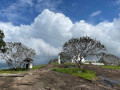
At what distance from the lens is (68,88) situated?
16.6 meters

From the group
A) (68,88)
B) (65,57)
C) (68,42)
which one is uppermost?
(68,42)

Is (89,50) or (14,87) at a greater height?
(89,50)

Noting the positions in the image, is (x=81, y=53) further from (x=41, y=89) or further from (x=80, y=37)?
(x=41, y=89)

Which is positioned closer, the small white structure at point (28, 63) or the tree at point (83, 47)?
the tree at point (83, 47)

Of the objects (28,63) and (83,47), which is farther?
(28,63)

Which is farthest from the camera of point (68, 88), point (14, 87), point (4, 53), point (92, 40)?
point (4, 53)

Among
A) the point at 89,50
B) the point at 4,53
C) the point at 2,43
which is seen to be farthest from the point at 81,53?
the point at 4,53

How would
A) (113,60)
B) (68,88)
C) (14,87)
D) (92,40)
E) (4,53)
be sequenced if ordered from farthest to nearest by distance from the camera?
(113,60), (4,53), (92,40), (68,88), (14,87)

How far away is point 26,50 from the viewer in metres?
56.6

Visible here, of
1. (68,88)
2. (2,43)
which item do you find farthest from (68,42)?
(2,43)

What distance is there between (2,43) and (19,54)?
29.3 feet

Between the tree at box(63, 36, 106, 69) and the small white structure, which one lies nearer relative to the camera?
the tree at box(63, 36, 106, 69)

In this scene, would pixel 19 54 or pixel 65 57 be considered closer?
pixel 65 57

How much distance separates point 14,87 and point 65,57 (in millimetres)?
18748
